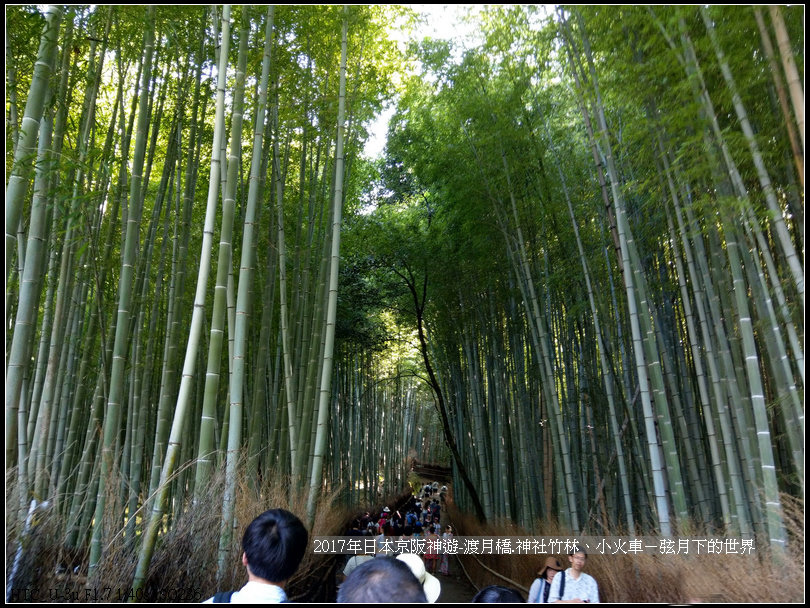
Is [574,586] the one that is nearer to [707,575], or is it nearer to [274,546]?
[707,575]

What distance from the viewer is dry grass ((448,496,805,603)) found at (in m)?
2.19

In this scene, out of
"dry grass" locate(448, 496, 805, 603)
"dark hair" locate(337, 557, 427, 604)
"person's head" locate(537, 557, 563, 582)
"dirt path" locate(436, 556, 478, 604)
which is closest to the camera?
"dark hair" locate(337, 557, 427, 604)

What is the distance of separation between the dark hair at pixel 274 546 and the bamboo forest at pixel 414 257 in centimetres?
106

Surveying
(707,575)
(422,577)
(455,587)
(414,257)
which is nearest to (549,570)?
(707,575)

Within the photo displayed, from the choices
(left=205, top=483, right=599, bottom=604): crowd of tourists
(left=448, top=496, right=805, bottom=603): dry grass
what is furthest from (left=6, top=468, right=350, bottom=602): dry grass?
(left=448, top=496, right=805, bottom=603): dry grass

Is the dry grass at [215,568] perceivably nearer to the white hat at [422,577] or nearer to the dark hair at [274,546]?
the white hat at [422,577]

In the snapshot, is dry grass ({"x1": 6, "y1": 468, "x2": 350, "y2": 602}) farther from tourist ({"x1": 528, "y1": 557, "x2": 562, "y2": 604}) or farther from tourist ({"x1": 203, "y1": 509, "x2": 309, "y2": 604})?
tourist ({"x1": 528, "y1": 557, "x2": 562, "y2": 604})

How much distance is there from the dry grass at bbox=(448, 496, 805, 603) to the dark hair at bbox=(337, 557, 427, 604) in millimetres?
1676

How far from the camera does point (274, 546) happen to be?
1.33m

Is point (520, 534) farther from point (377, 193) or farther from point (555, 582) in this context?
point (377, 193)

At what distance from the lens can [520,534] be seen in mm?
5355

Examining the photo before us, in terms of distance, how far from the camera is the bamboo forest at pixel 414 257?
2490 mm

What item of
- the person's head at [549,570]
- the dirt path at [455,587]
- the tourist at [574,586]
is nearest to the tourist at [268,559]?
the tourist at [574,586]

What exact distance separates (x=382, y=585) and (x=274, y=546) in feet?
1.21
